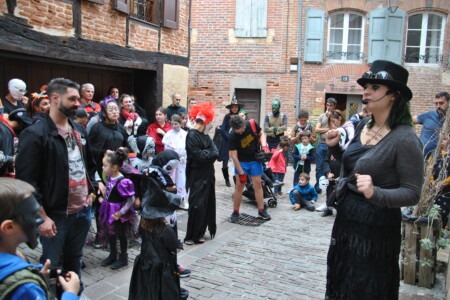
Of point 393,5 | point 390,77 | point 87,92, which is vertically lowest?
point 87,92

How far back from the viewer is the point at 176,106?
923 centimetres

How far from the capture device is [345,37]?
14555 millimetres

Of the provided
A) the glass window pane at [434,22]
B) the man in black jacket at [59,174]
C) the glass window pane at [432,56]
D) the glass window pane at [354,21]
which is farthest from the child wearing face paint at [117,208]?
the glass window pane at [434,22]

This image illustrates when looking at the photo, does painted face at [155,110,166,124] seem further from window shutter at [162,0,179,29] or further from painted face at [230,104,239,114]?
window shutter at [162,0,179,29]

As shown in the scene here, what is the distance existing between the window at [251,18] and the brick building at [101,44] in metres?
3.68

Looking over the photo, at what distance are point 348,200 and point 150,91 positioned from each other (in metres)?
8.43

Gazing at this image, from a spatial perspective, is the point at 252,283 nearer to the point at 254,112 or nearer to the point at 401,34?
the point at 254,112

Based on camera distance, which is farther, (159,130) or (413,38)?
(413,38)

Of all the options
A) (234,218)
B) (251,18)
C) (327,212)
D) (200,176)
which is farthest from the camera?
(251,18)

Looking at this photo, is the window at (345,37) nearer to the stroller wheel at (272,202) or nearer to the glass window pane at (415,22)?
the glass window pane at (415,22)

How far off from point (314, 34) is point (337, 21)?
3.45ft

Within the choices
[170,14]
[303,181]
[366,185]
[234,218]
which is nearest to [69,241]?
[366,185]

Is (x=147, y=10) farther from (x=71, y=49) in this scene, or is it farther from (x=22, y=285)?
(x=22, y=285)

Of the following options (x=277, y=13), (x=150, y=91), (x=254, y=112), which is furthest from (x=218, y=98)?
(x=150, y=91)
